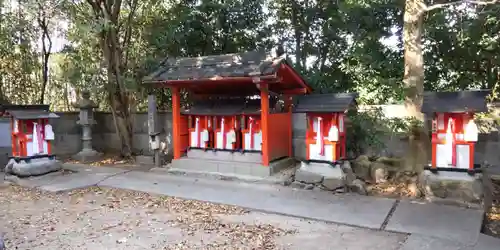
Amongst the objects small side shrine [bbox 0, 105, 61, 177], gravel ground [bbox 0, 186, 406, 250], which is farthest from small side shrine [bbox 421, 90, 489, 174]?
small side shrine [bbox 0, 105, 61, 177]

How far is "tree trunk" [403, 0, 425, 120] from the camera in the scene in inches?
254

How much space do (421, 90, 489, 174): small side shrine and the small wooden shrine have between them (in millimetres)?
1390

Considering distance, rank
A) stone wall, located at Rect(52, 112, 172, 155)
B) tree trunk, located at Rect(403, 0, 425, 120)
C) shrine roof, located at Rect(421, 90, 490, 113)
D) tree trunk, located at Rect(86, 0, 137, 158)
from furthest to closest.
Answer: stone wall, located at Rect(52, 112, 172, 155) < tree trunk, located at Rect(86, 0, 137, 158) < tree trunk, located at Rect(403, 0, 425, 120) < shrine roof, located at Rect(421, 90, 490, 113)

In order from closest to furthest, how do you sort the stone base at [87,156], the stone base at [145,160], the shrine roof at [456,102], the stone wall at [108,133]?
the shrine roof at [456,102], the stone wall at [108,133], the stone base at [145,160], the stone base at [87,156]

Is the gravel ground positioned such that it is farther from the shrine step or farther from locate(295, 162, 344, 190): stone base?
the shrine step

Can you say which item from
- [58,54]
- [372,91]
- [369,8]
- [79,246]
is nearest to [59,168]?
[79,246]

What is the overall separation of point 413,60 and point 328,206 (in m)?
3.24

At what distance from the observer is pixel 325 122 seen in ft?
21.8

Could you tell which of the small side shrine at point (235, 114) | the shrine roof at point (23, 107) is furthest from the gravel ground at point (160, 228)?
the shrine roof at point (23, 107)

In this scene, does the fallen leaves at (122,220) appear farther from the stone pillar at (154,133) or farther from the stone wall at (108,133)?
the stone wall at (108,133)

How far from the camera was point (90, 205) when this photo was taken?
231 inches

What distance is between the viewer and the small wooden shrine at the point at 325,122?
641cm

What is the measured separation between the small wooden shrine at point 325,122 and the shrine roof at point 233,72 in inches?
32.9

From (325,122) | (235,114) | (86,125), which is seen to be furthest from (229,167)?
(86,125)
